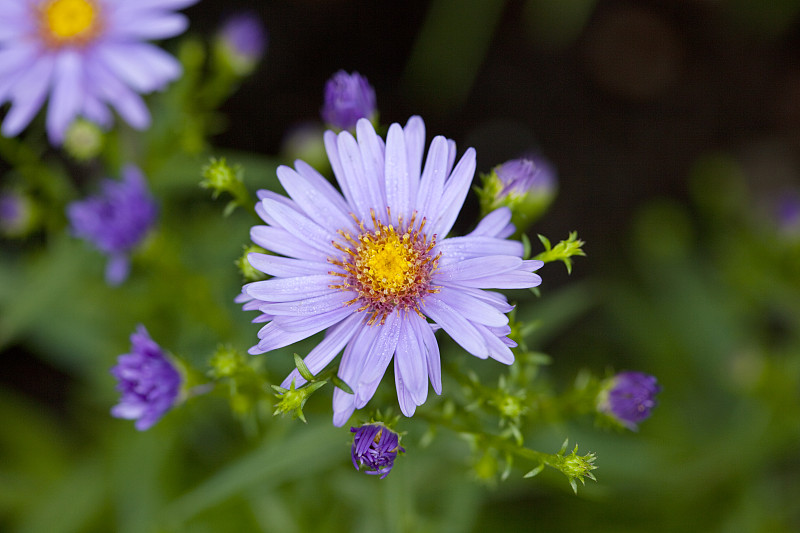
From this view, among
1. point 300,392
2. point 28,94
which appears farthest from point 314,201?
point 28,94

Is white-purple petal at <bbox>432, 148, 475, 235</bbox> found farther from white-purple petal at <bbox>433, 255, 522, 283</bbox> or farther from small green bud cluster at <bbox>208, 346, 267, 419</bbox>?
small green bud cluster at <bbox>208, 346, 267, 419</bbox>

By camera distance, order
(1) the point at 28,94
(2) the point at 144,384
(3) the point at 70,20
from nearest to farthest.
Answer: (2) the point at 144,384 < (1) the point at 28,94 < (3) the point at 70,20

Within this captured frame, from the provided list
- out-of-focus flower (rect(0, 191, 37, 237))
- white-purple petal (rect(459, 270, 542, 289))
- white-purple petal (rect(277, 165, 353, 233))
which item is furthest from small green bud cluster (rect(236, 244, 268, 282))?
out-of-focus flower (rect(0, 191, 37, 237))

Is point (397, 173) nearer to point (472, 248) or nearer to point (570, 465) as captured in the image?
point (472, 248)

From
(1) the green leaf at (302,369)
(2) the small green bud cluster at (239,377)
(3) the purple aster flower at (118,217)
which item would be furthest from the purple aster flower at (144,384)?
(3) the purple aster flower at (118,217)

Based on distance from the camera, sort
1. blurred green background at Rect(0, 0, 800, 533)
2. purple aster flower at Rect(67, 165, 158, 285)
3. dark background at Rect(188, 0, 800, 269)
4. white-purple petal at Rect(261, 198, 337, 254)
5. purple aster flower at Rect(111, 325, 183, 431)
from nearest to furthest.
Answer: white-purple petal at Rect(261, 198, 337, 254) < purple aster flower at Rect(111, 325, 183, 431) < purple aster flower at Rect(67, 165, 158, 285) < blurred green background at Rect(0, 0, 800, 533) < dark background at Rect(188, 0, 800, 269)

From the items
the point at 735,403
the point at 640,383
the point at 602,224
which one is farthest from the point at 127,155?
the point at 735,403

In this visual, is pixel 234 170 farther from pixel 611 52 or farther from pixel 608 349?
pixel 611 52
